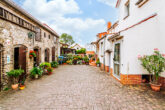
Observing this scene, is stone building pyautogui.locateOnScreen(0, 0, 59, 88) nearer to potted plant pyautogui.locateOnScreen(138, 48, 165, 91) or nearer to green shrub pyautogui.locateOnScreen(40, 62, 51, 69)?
green shrub pyautogui.locateOnScreen(40, 62, 51, 69)

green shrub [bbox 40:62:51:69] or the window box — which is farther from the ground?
the window box

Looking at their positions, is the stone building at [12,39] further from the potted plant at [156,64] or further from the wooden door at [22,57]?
the potted plant at [156,64]

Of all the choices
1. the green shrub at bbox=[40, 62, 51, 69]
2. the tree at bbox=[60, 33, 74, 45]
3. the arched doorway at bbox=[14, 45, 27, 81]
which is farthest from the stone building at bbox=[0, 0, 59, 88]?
the tree at bbox=[60, 33, 74, 45]

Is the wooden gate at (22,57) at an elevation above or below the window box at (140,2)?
below

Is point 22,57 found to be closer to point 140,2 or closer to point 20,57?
point 20,57

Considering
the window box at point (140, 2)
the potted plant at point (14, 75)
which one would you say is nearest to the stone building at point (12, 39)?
the potted plant at point (14, 75)

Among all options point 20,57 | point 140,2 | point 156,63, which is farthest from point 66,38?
point 156,63

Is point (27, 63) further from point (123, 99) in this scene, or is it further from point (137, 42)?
point (137, 42)

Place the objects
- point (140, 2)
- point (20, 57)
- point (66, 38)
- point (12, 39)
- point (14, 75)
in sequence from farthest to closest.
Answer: point (66, 38) → point (20, 57) → point (140, 2) → point (12, 39) → point (14, 75)

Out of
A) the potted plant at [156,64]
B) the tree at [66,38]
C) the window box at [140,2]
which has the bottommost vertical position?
the potted plant at [156,64]

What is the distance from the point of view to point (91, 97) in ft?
11.7

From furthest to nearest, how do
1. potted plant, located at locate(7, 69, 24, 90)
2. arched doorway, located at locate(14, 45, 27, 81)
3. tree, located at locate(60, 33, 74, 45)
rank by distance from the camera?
tree, located at locate(60, 33, 74, 45) → arched doorway, located at locate(14, 45, 27, 81) → potted plant, located at locate(7, 69, 24, 90)

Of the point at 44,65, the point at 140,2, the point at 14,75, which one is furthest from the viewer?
the point at 44,65

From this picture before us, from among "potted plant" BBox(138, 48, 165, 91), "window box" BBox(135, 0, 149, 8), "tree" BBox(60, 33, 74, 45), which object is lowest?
A: "potted plant" BBox(138, 48, 165, 91)
